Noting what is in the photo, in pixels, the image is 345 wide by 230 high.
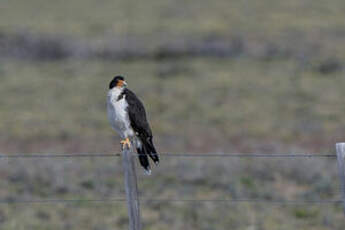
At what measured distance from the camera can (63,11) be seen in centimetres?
3847

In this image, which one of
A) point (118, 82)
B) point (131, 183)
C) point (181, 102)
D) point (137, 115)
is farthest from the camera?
point (181, 102)

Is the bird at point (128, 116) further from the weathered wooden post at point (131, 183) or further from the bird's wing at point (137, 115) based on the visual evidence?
the weathered wooden post at point (131, 183)

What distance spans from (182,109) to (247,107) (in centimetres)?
187

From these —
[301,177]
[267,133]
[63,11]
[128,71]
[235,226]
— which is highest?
[63,11]

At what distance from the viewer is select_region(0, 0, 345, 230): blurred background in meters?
11.8

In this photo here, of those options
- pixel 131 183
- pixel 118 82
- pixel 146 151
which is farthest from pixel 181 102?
pixel 131 183

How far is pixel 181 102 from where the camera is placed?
70.4ft

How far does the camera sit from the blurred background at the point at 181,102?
1176 cm

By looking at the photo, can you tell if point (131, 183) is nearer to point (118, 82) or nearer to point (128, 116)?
point (128, 116)

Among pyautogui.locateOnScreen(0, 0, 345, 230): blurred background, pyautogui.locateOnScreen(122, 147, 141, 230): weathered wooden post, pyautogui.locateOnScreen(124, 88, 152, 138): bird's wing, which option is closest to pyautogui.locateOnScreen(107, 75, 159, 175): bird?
pyautogui.locateOnScreen(124, 88, 152, 138): bird's wing

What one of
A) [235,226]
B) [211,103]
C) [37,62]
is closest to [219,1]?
[37,62]

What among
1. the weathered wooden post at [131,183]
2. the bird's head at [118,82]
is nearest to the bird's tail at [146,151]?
the bird's head at [118,82]

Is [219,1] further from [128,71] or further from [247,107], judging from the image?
[247,107]

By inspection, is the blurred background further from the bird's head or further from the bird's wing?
the bird's head
